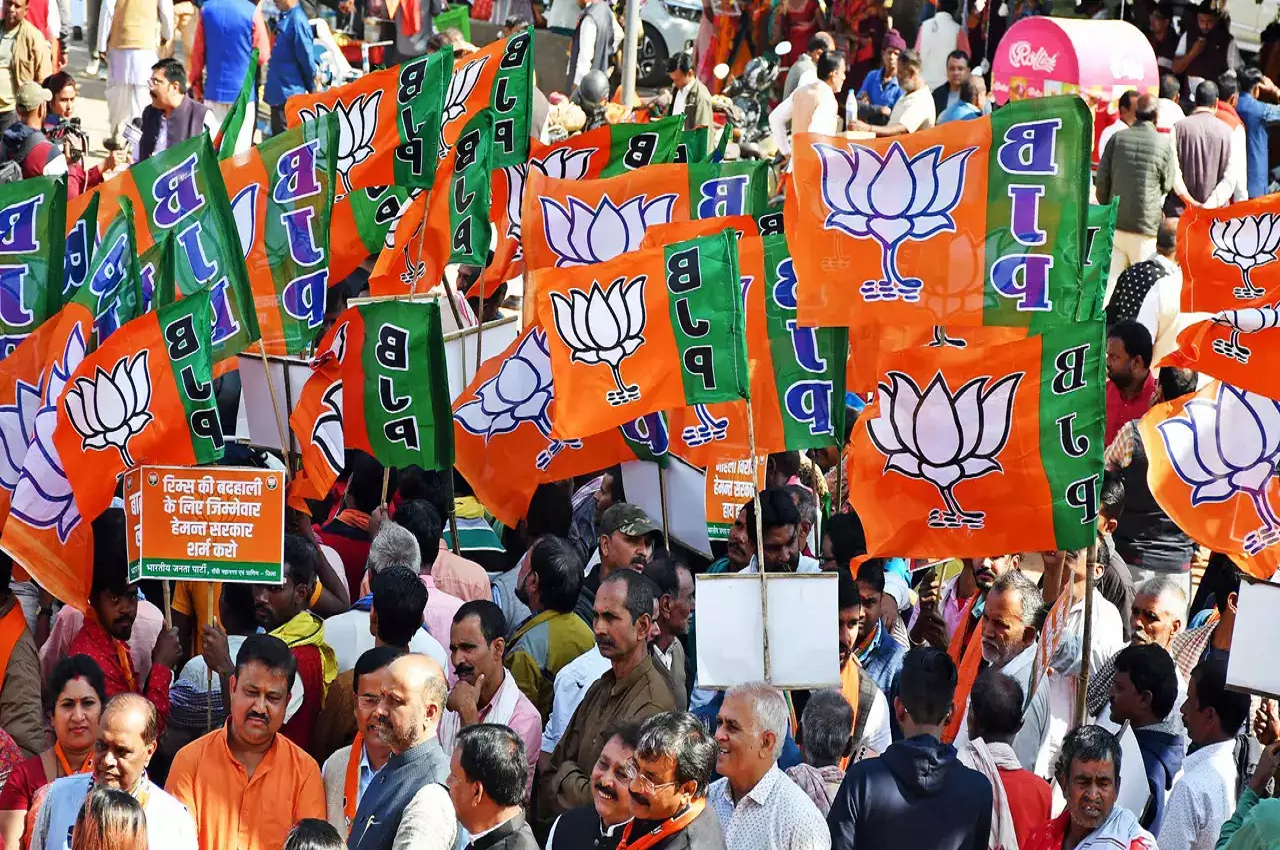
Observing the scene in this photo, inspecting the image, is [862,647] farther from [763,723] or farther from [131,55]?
[131,55]

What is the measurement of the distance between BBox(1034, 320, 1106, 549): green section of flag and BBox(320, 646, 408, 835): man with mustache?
2.33 metres

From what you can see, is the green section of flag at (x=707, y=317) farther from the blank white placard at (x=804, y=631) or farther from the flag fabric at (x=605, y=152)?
the flag fabric at (x=605, y=152)

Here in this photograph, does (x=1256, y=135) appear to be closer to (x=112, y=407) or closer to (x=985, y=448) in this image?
(x=985, y=448)

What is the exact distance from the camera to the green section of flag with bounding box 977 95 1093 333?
764cm

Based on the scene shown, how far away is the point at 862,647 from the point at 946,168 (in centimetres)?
185

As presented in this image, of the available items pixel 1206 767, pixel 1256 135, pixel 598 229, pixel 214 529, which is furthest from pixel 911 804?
pixel 1256 135

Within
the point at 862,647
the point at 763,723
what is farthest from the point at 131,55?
the point at 763,723

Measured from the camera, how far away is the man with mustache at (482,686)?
6.61m

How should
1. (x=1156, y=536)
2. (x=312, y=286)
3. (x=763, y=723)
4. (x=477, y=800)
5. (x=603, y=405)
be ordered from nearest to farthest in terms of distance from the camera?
(x=477, y=800) < (x=763, y=723) < (x=603, y=405) < (x=1156, y=536) < (x=312, y=286)

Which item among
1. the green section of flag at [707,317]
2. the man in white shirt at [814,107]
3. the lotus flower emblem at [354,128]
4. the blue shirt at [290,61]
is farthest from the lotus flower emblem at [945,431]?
the blue shirt at [290,61]

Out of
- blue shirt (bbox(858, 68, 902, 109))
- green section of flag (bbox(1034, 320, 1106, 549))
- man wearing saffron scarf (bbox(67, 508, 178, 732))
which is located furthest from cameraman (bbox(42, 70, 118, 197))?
green section of flag (bbox(1034, 320, 1106, 549))

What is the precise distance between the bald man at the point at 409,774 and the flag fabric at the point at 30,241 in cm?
339

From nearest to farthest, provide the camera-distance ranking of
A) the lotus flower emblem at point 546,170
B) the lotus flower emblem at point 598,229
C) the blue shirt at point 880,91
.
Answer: the lotus flower emblem at point 598,229
the lotus flower emblem at point 546,170
the blue shirt at point 880,91

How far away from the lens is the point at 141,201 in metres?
9.16
